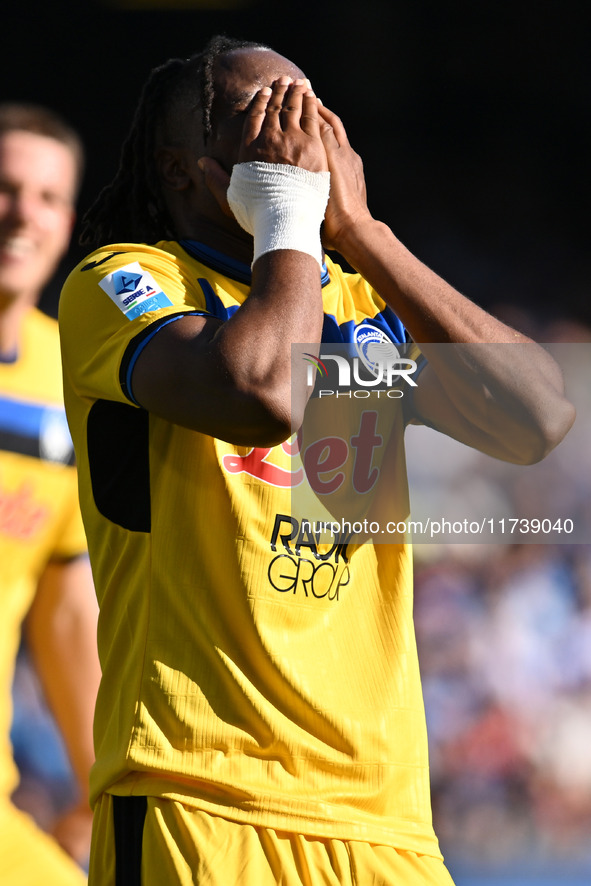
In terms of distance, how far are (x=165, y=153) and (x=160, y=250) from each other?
0.33 meters

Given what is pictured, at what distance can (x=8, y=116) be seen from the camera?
2.89 m

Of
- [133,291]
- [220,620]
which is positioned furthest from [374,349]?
[220,620]

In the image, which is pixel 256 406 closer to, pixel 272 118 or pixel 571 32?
pixel 272 118

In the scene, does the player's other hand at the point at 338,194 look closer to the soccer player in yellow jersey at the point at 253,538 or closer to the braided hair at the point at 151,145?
the soccer player in yellow jersey at the point at 253,538

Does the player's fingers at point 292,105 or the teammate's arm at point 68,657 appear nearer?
the player's fingers at point 292,105

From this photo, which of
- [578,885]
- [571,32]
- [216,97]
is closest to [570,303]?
[571,32]

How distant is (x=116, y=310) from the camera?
1.32 m

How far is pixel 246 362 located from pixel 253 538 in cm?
24

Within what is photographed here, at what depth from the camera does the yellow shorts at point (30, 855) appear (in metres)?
2.56

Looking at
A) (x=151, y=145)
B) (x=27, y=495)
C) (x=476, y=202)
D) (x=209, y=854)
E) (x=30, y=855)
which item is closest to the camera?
(x=209, y=854)

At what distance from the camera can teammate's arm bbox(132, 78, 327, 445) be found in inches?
46.8

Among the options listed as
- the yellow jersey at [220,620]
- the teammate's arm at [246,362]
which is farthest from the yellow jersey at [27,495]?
the teammate's arm at [246,362]

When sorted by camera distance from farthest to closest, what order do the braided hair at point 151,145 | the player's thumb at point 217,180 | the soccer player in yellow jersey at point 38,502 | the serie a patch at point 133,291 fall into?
the soccer player in yellow jersey at point 38,502 < the braided hair at point 151,145 < the player's thumb at point 217,180 < the serie a patch at point 133,291

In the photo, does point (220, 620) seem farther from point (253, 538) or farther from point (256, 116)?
point (256, 116)
